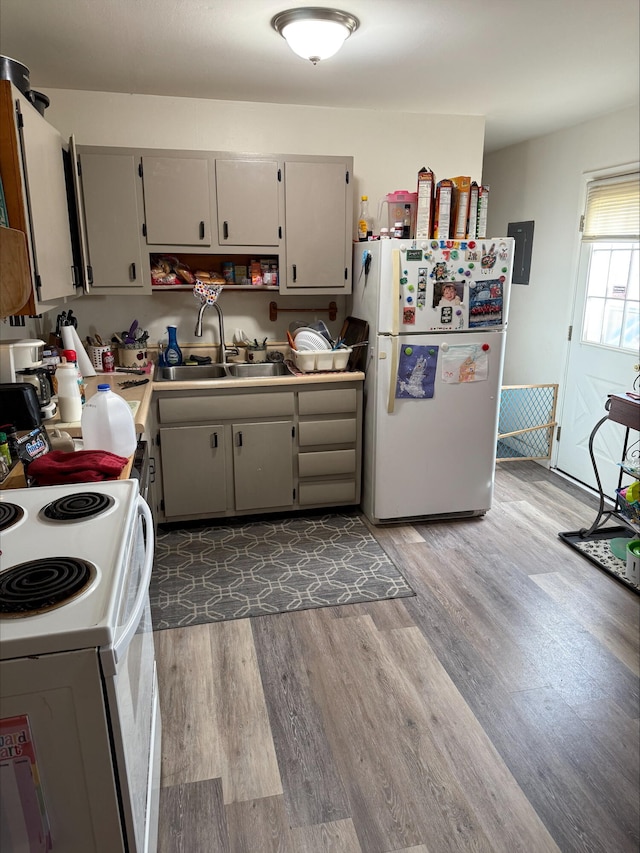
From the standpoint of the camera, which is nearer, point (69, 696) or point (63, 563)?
point (69, 696)

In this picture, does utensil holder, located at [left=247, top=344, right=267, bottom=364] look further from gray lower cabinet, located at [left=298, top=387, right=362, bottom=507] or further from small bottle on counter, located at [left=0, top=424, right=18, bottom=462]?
small bottle on counter, located at [left=0, top=424, right=18, bottom=462]

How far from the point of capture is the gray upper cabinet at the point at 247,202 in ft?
10.6

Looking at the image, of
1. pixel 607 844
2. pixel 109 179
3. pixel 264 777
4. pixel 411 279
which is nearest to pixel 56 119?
pixel 109 179

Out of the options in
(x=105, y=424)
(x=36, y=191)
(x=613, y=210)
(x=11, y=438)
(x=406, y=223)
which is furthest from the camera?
(x=613, y=210)

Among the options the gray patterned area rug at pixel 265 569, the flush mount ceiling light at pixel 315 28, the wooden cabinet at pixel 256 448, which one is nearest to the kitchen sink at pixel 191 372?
the wooden cabinet at pixel 256 448

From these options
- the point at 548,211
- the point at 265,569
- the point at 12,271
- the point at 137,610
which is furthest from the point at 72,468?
the point at 548,211

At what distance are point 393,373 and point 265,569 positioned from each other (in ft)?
4.05

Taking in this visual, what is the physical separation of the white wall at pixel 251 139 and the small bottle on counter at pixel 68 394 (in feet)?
4.23

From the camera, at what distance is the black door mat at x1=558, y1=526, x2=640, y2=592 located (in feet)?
9.64

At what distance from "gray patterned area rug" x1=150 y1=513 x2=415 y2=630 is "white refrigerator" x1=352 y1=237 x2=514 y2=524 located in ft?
1.26

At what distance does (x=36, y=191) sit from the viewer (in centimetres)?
213

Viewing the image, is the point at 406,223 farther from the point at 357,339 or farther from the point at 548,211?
the point at 548,211

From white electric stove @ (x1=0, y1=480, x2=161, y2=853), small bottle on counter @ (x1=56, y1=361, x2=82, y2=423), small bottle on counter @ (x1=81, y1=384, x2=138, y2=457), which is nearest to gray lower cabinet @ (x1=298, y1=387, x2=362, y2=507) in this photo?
small bottle on counter @ (x1=56, y1=361, x2=82, y2=423)

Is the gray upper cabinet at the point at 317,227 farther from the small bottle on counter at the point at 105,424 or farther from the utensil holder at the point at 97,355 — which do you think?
the small bottle on counter at the point at 105,424
